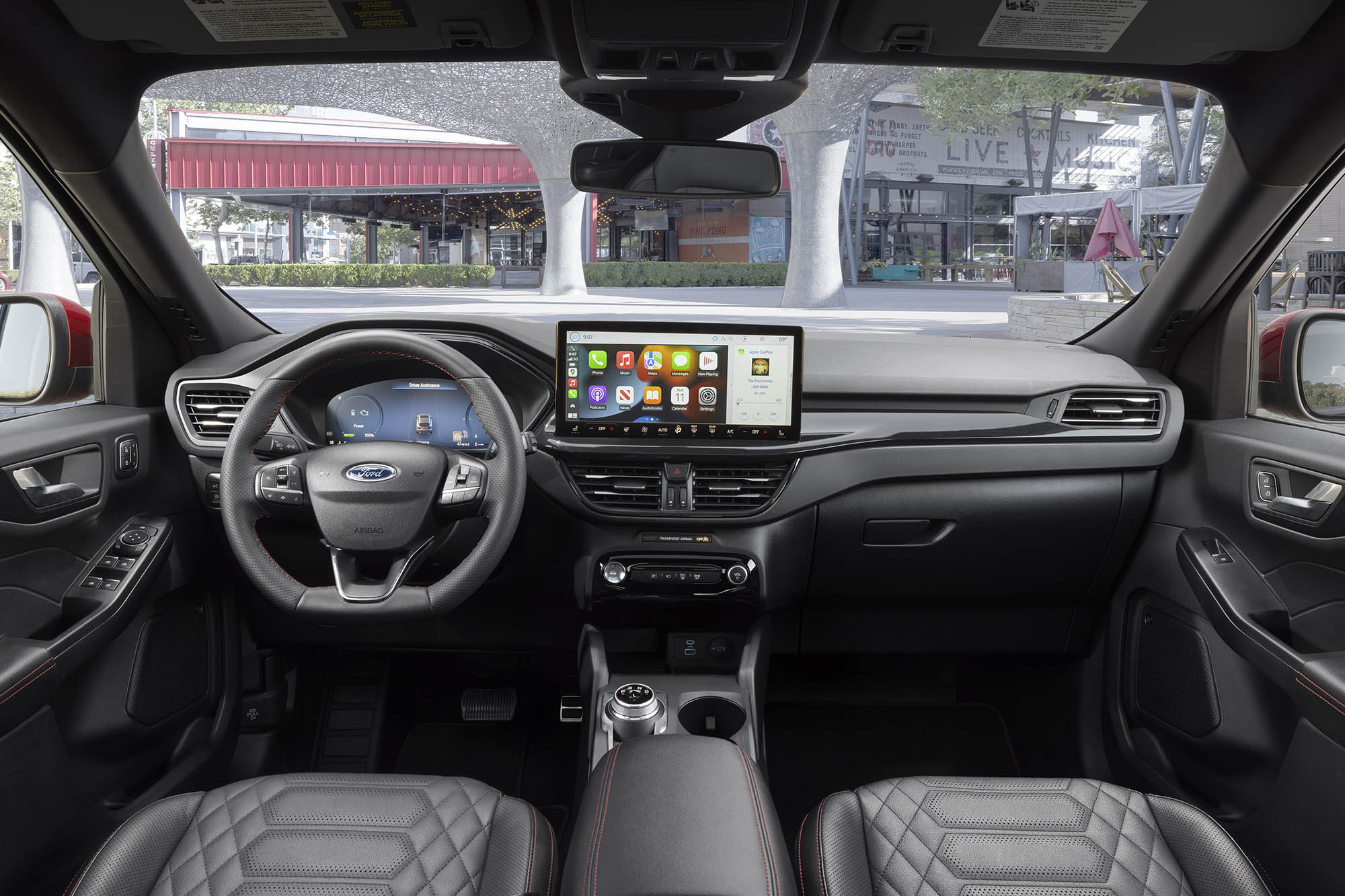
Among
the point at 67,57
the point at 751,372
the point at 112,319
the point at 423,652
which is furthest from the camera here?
the point at 423,652

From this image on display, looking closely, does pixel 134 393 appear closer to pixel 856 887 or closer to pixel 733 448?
pixel 733 448

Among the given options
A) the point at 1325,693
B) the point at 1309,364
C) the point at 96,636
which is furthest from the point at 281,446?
the point at 1309,364

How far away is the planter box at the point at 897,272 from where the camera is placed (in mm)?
6172

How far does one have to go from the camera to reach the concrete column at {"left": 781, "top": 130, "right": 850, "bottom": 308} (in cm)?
371

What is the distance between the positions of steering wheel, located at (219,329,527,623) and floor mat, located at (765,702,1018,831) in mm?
1402

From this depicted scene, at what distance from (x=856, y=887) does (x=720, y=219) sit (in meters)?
1.92

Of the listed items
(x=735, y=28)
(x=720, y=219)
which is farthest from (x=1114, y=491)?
(x=735, y=28)

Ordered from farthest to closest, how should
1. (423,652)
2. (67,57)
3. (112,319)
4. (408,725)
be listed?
(408,725) → (423,652) → (112,319) → (67,57)

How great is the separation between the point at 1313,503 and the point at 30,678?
264cm

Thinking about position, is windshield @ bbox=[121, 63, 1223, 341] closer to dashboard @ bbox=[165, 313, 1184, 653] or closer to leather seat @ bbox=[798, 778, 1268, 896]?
dashboard @ bbox=[165, 313, 1184, 653]

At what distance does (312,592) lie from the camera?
1.81 metres

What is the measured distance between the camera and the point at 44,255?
2.41 metres

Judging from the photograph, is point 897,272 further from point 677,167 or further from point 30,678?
point 30,678

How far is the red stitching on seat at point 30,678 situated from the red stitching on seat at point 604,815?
1.14 m
